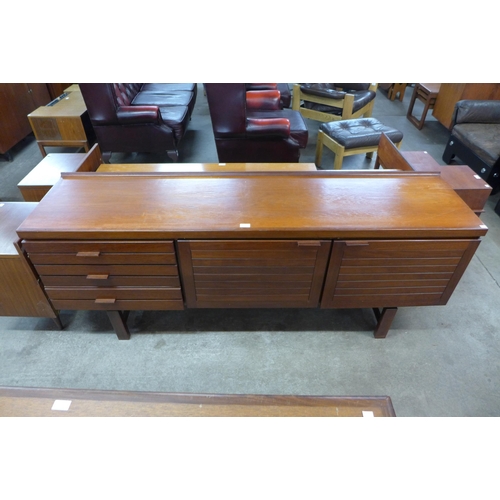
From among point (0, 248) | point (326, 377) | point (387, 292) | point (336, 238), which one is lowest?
point (326, 377)

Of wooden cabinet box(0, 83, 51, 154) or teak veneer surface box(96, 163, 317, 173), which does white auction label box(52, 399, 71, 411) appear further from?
wooden cabinet box(0, 83, 51, 154)

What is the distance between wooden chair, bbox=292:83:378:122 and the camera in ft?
11.9

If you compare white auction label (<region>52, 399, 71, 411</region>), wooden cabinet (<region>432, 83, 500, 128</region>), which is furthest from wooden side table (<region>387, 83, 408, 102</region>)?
white auction label (<region>52, 399, 71, 411</region>)

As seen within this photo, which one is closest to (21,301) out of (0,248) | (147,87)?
(0,248)

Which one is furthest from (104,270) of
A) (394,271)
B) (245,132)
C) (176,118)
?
(176,118)

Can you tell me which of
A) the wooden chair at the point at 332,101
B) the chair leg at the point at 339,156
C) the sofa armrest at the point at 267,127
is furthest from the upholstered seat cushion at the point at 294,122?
the wooden chair at the point at 332,101

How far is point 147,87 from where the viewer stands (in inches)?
156

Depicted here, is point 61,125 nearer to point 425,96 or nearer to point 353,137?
point 353,137

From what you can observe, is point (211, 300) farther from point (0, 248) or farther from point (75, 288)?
point (0, 248)

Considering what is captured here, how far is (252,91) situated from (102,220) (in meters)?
2.62

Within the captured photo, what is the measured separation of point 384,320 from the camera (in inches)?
73.4

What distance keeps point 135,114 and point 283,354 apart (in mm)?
2355

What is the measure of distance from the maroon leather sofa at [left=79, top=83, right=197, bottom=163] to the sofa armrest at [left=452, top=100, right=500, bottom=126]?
8.65 ft
